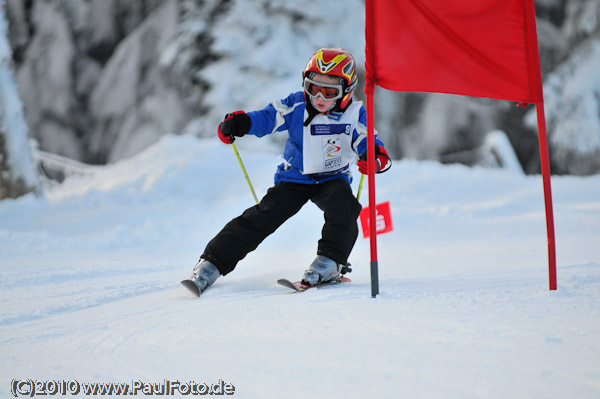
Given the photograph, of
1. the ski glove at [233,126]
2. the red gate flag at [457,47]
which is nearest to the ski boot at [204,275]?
the ski glove at [233,126]

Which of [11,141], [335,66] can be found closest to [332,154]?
[335,66]

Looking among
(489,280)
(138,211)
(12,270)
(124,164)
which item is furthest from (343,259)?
(124,164)

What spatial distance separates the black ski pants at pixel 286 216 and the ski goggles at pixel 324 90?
39 cm

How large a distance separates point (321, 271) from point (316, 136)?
650mm

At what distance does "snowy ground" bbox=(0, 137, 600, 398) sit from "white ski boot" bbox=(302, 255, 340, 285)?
13cm

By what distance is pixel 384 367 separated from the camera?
1259 mm

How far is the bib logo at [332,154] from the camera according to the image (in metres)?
2.62

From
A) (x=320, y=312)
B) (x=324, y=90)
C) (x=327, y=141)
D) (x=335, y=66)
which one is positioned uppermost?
(x=335, y=66)

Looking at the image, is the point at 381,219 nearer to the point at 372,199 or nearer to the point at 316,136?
the point at 316,136

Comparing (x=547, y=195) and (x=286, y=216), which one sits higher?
(x=547, y=195)

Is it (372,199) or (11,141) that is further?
(11,141)

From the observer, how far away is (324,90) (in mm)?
2496

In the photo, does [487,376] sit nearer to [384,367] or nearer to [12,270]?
[384,367]

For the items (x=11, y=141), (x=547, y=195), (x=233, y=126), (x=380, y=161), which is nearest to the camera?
(x=547, y=195)
